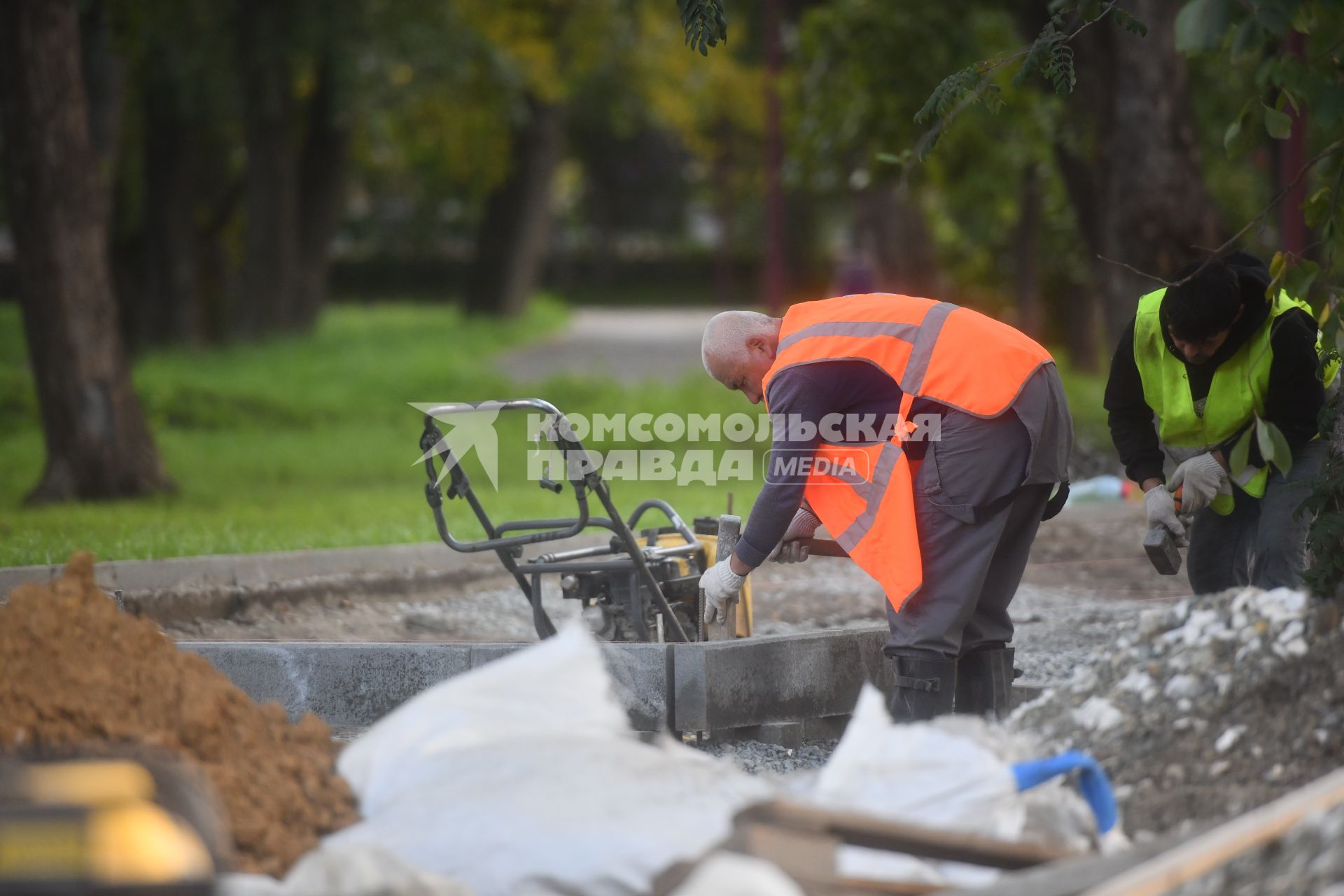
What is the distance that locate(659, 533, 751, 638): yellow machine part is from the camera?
228 inches

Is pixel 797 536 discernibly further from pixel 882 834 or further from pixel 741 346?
pixel 882 834

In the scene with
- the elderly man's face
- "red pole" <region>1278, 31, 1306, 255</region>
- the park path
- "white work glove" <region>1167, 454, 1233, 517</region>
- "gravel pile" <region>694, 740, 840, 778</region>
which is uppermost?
"red pole" <region>1278, 31, 1306, 255</region>

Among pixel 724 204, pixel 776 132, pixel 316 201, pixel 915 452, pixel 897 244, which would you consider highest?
pixel 776 132

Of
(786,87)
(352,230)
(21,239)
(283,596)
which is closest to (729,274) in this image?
(352,230)

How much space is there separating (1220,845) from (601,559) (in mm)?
3421

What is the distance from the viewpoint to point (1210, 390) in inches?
205

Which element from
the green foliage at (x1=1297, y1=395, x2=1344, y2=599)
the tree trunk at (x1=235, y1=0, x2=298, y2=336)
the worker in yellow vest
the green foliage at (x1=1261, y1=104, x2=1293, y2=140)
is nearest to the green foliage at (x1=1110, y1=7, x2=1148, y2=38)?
the green foliage at (x1=1261, y1=104, x2=1293, y2=140)

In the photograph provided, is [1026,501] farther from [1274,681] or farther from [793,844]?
[793,844]

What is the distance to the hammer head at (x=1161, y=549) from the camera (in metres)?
5.30

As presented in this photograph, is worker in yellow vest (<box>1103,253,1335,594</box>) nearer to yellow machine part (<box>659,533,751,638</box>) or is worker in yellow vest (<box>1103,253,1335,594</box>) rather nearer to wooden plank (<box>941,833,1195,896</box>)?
yellow machine part (<box>659,533,751,638</box>)

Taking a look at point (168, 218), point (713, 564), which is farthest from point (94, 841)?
point (168, 218)

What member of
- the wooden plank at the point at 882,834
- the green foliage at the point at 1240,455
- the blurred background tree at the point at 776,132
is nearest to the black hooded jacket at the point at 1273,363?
the blurred background tree at the point at 776,132

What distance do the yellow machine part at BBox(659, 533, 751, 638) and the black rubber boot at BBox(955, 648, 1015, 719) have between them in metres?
0.89

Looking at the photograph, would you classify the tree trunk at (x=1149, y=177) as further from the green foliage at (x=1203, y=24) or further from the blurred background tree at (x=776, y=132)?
the green foliage at (x=1203, y=24)
